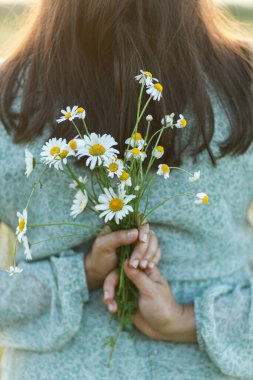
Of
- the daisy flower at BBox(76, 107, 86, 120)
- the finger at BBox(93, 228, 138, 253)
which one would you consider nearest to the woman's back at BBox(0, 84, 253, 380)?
the finger at BBox(93, 228, 138, 253)

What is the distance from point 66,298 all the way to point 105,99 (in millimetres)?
439

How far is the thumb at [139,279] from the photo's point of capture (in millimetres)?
1800

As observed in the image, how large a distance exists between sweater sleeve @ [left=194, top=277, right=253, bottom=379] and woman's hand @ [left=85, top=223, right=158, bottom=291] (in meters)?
0.16

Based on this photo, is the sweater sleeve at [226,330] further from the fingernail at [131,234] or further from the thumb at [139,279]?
the fingernail at [131,234]

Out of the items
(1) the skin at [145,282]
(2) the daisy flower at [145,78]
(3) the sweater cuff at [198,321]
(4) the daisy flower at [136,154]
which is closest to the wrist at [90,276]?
(1) the skin at [145,282]

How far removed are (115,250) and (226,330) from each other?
12.1 inches

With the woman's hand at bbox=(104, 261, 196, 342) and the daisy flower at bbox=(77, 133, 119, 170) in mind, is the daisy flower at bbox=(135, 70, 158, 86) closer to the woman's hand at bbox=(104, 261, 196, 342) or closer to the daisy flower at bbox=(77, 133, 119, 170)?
the daisy flower at bbox=(77, 133, 119, 170)

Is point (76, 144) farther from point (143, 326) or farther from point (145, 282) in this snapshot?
point (143, 326)

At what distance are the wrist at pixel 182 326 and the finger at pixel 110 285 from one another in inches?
5.7

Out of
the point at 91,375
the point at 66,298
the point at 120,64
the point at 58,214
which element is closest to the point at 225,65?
the point at 120,64

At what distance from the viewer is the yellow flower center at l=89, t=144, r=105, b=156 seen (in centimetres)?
163

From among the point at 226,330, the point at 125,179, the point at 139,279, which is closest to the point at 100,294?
the point at 139,279

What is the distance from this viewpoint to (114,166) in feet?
5.39

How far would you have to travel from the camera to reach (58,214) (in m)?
1.91
